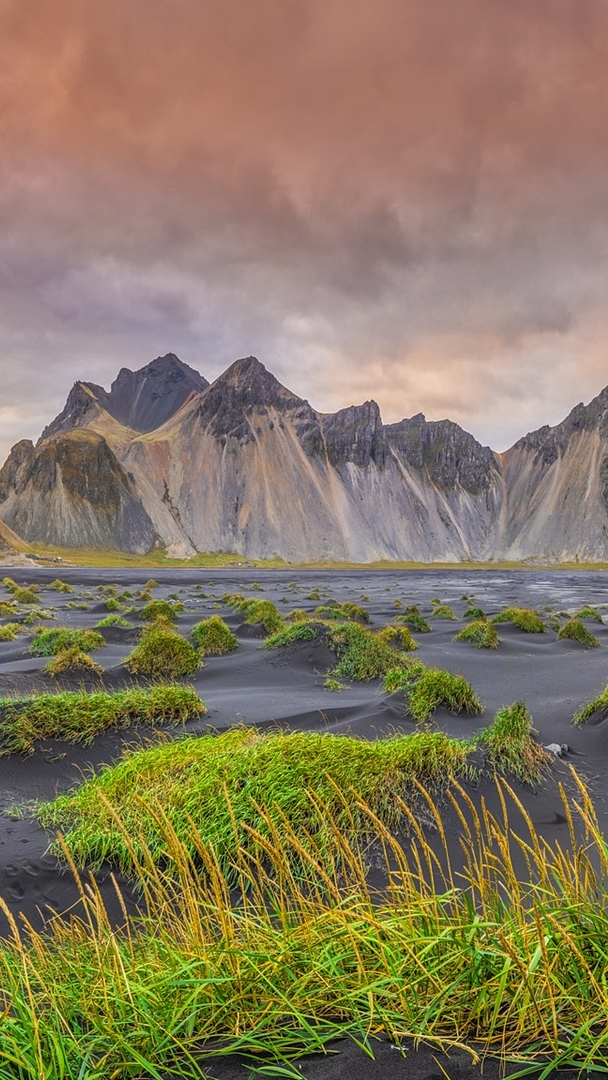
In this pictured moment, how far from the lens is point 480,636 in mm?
22672

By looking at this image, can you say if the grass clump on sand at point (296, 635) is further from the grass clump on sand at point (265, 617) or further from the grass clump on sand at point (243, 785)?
the grass clump on sand at point (243, 785)

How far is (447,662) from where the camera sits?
19.2 m

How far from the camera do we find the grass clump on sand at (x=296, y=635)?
18609 mm

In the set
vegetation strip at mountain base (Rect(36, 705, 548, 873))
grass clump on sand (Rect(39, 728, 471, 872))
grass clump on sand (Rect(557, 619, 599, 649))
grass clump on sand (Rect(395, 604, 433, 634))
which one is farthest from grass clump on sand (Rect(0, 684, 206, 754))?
grass clump on sand (Rect(557, 619, 599, 649))

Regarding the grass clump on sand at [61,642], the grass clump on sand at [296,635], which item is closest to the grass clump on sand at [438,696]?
the grass clump on sand at [296,635]

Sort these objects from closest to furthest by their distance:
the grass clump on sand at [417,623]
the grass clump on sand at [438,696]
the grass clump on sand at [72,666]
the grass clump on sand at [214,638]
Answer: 1. the grass clump on sand at [438,696]
2. the grass clump on sand at [72,666]
3. the grass clump on sand at [214,638]
4. the grass clump on sand at [417,623]

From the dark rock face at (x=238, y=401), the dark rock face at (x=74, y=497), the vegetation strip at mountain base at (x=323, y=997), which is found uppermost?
the dark rock face at (x=238, y=401)

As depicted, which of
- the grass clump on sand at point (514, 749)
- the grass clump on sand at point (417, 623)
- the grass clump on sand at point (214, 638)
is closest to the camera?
the grass clump on sand at point (514, 749)

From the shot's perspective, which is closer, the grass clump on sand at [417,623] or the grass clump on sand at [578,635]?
the grass clump on sand at [578,635]

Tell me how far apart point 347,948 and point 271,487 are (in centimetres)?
18040

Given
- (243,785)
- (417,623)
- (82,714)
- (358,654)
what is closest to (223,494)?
(417,623)

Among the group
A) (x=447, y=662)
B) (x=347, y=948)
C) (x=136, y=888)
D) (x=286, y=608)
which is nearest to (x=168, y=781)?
(x=136, y=888)

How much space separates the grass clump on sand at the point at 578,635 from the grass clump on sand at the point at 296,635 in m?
11.3

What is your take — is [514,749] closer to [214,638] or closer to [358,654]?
[358,654]
